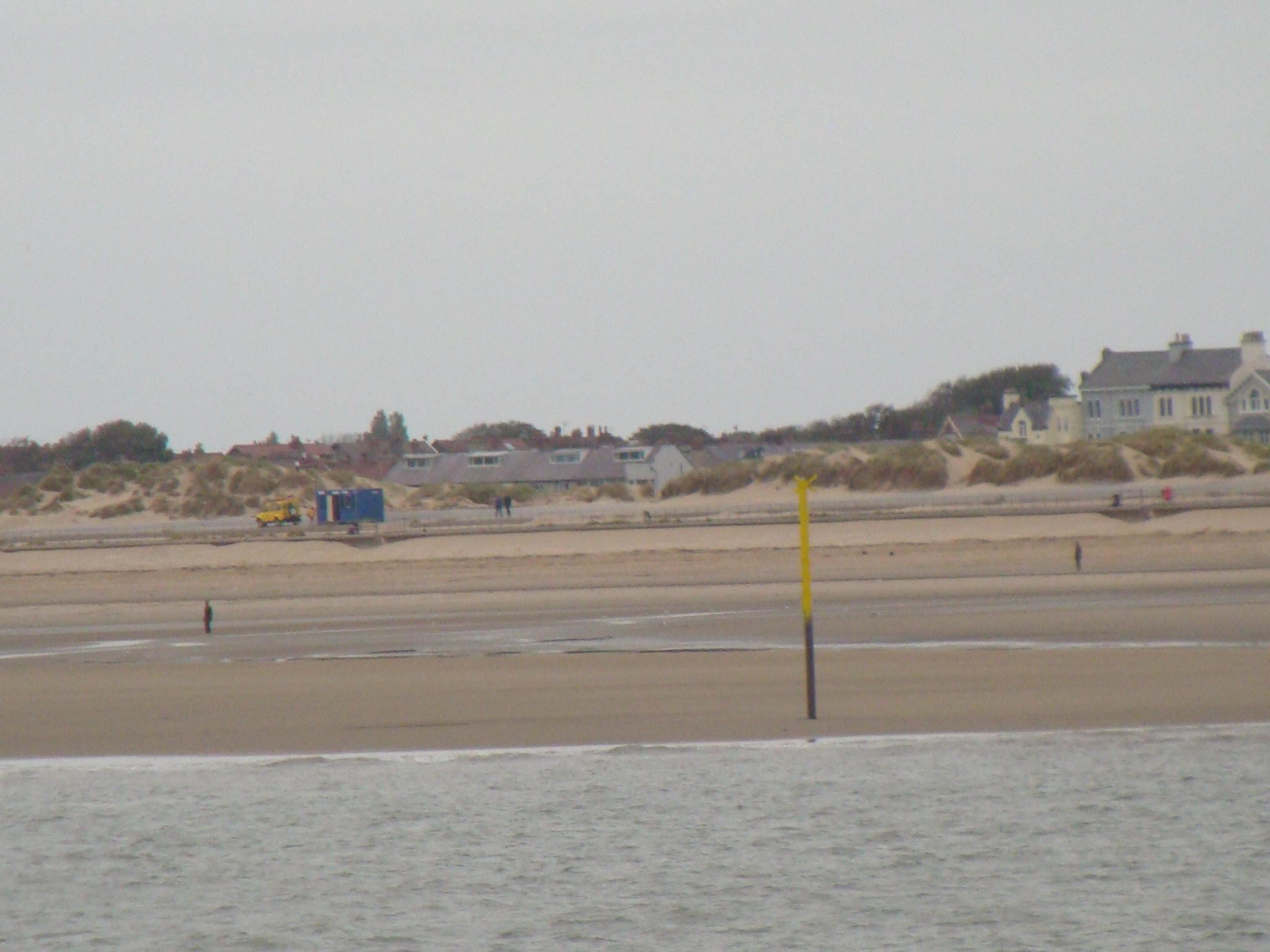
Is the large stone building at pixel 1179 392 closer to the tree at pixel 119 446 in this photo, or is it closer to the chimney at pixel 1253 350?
the chimney at pixel 1253 350

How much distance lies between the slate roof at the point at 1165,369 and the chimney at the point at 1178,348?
13cm

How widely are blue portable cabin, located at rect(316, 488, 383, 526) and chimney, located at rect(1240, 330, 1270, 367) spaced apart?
53.8 m

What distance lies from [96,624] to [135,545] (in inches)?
925

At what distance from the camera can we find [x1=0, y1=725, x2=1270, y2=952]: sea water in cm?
980

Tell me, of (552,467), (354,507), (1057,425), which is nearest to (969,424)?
(1057,425)

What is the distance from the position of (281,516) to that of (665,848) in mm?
60777

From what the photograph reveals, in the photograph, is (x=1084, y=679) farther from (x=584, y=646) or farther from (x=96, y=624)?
(x=96, y=624)

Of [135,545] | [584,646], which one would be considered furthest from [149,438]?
[584,646]

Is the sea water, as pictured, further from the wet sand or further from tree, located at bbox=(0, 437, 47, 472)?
tree, located at bbox=(0, 437, 47, 472)

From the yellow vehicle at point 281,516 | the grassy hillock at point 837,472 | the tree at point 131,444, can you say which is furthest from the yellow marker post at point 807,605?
the tree at point 131,444

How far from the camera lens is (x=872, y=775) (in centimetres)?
1401

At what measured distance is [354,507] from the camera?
63594 mm

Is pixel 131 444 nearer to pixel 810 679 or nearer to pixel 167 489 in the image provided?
pixel 167 489

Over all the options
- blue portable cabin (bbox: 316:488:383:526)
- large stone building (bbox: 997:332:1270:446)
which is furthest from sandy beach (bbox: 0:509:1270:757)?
large stone building (bbox: 997:332:1270:446)
